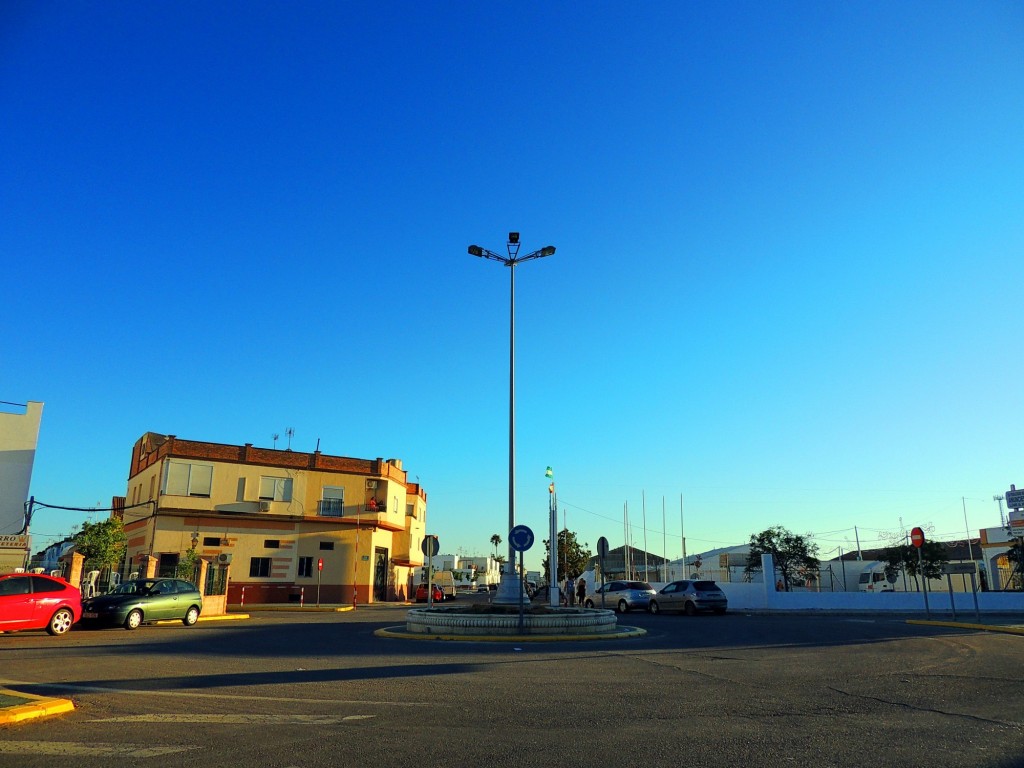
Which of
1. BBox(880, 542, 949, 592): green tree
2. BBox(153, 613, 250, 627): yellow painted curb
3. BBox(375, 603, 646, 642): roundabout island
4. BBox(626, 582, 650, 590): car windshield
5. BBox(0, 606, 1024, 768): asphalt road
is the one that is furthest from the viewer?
BBox(880, 542, 949, 592): green tree

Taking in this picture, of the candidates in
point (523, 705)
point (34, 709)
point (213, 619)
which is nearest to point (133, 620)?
point (213, 619)

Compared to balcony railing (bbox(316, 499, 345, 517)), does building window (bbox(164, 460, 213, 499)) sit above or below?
above

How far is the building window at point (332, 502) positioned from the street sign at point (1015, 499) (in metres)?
34.2

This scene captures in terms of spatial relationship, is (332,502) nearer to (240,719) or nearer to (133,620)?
(133,620)

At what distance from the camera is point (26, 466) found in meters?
47.1

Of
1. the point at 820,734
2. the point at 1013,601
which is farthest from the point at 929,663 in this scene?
the point at 1013,601

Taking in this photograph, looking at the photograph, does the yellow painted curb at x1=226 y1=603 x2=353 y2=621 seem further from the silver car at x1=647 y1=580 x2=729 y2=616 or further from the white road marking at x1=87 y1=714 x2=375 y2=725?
the white road marking at x1=87 y1=714 x2=375 y2=725

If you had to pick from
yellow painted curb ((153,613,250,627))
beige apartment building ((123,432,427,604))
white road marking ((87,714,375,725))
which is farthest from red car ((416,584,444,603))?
white road marking ((87,714,375,725))

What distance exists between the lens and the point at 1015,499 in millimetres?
29766

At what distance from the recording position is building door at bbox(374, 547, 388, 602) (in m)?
47.5

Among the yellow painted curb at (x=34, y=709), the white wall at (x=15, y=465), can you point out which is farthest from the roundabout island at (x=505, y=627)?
the white wall at (x=15, y=465)

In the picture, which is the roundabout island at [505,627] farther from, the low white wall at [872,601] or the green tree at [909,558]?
Answer: the green tree at [909,558]

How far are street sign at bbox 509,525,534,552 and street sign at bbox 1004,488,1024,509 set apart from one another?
23.3 meters

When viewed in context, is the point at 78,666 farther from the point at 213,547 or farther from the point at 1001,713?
the point at 213,547
